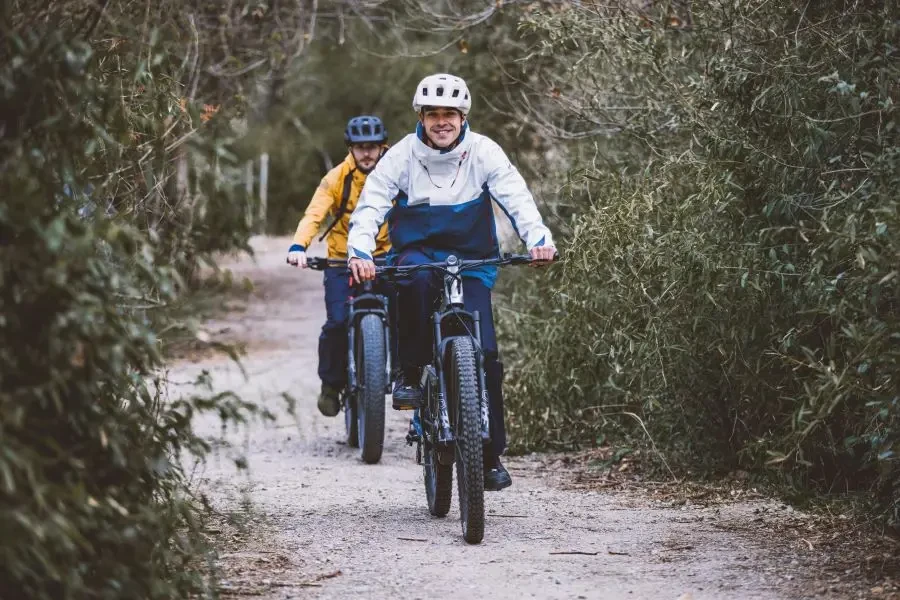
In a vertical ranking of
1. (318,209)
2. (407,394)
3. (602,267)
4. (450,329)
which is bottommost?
(407,394)

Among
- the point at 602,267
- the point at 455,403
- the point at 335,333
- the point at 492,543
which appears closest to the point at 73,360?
the point at 455,403

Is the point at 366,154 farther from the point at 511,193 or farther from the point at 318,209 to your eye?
the point at 511,193

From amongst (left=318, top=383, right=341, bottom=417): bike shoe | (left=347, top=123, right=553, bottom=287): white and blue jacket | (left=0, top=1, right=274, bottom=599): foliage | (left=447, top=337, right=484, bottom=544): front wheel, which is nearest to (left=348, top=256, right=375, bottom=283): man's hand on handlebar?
(left=347, top=123, right=553, bottom=287): white and blue jacket

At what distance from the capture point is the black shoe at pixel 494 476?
23.1 feet

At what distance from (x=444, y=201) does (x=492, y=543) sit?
1.68 meters

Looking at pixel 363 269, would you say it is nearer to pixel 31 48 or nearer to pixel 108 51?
pixel 108 51

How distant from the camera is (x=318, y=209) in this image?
30.8 ft

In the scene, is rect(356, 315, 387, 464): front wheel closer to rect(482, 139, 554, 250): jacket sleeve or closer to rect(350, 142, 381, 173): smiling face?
rect(350, 142, 381, 173): smiling face

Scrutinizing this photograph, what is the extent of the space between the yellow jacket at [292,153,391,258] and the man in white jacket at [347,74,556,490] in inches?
94.5

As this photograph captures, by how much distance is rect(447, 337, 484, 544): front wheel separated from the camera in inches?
235

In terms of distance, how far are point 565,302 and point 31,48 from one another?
4.87 m

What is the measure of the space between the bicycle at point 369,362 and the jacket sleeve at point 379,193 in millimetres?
1385

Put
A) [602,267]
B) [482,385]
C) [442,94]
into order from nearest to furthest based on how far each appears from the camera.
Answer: [482,385] → [442,94] → [602,267]

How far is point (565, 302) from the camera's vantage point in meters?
8.63
